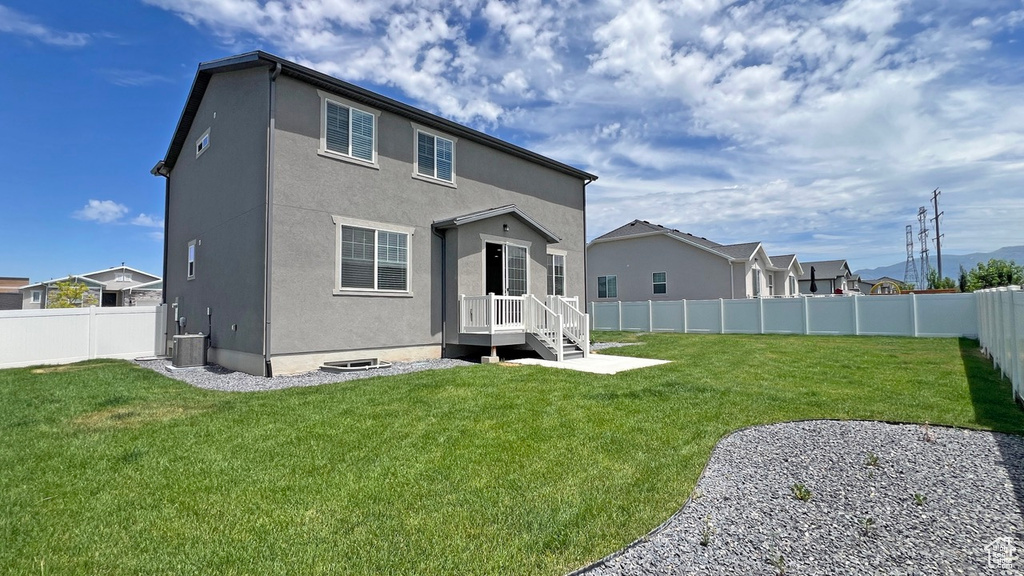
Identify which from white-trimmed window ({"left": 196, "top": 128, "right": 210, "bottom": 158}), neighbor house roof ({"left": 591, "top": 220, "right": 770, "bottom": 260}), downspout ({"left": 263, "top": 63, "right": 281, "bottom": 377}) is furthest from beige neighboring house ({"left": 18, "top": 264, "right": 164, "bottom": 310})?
neighbor house roof ({"left": 591, "top": 220, "right": 770, "bottom": 260})

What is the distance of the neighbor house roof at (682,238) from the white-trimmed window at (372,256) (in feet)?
57.7

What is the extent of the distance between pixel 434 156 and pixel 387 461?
902 cm

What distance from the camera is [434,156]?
11758mm

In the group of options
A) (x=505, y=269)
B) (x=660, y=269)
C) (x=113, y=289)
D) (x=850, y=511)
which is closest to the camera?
(x=850, y=511)

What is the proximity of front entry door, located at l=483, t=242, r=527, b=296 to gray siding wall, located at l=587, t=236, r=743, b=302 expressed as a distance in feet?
48.1

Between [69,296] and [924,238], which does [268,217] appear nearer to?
A: [69,296]

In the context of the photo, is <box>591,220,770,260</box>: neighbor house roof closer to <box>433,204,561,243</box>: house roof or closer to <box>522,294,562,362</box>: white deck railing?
<box>433,204,561,243</box>: house roof

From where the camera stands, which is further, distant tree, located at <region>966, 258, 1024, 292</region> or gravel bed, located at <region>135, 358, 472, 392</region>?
distant tree, located at <region>966, 258, 1024, 292</region>

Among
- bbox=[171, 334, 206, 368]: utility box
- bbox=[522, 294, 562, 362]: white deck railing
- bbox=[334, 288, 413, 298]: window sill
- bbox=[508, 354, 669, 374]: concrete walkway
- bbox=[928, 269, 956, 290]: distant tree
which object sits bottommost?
bbox=[508, 354, 669, 374]: concrete walkway

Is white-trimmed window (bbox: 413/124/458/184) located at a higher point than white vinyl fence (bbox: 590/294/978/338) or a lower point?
higher

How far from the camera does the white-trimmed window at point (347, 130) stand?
9805mm

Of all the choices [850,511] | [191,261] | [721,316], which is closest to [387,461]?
[850,511]

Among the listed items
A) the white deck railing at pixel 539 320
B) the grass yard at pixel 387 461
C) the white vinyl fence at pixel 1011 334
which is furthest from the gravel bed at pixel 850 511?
the white deck railing at pixel 539 320

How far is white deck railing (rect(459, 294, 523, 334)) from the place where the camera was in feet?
35.9
